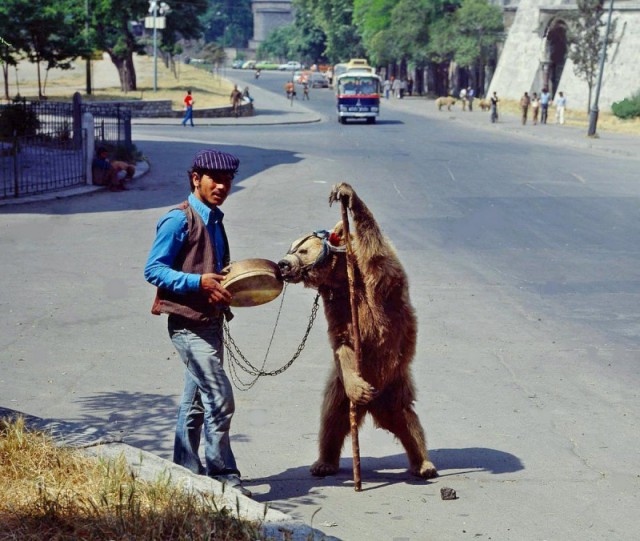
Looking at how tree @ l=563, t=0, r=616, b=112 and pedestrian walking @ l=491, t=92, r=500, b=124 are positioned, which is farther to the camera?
tree @ l=563, t=0, r=616, b=112

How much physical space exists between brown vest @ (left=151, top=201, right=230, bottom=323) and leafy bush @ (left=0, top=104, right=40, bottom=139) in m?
23.3

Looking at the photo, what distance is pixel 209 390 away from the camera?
19.0 feet

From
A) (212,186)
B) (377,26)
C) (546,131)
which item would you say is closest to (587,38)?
(546,131)

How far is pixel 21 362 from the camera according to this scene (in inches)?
360

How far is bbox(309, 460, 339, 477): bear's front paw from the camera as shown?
650cm

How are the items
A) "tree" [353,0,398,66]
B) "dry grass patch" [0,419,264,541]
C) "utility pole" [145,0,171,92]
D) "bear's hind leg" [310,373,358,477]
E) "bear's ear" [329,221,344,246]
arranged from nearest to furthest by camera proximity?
"dry grass patch" [0,419,264,541] < "bear's ear" [329,221,344,246] < "bear's hind leg" [310,373,358,477] < "utility pole" [145,0,171,92] < "tree" [353,0,398,66]

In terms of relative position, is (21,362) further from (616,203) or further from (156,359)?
(616,203)

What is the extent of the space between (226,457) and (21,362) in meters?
3.83

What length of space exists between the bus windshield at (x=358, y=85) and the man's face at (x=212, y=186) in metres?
43.6


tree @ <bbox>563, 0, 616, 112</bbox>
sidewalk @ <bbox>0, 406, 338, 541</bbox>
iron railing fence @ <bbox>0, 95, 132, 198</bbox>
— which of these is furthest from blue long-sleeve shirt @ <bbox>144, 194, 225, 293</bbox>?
tree @ <bbox>563, 0, 616, 112</bbox>

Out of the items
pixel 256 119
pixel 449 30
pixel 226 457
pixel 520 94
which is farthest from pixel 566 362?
pixel 449 30

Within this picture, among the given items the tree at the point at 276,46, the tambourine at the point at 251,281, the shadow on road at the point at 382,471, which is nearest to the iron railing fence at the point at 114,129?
the shadow on road at the point at 382,471

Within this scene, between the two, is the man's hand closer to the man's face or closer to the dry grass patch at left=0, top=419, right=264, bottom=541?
the man's face

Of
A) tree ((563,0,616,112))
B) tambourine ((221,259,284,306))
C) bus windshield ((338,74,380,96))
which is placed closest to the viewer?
tambourine ((221,259,284,306))
